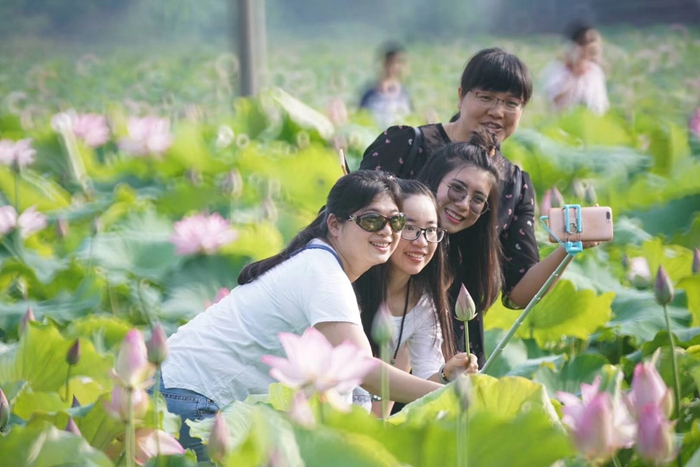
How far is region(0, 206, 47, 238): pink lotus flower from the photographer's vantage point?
3.34 m

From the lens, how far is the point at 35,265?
333cm

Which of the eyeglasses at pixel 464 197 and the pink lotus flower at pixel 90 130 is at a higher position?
the eyeglasses at pixel 464 197

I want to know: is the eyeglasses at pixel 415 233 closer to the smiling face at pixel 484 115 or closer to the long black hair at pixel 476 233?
the long black hair at pixel 476 233

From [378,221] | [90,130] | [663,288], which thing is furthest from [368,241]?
[90,130]

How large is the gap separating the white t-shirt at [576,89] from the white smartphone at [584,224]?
A: 3640 millimetres

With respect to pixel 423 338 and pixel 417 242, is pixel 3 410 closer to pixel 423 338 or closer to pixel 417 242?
pixel 417 242

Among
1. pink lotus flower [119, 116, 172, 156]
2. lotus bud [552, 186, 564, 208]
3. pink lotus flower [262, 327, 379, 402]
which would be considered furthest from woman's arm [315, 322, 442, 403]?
pink lotus flower [119, 116, 172, 156]

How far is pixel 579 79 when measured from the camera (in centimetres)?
575

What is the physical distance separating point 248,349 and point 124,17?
6173mm

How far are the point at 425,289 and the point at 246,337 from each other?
1.35 feet

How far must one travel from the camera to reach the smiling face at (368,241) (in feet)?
6.77

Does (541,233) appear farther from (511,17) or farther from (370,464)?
(511,17)

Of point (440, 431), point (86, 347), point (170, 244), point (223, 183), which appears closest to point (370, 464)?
point (440, 431)

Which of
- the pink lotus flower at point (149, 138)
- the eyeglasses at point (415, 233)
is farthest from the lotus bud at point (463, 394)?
the pink lotus flower at point (149, 138)
